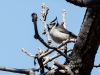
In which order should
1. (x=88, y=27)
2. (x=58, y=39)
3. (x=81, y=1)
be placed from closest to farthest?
(x=81, y=1)
(x=88, y=27)
(x=58, y=39)

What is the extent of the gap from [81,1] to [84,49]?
3.17 feet

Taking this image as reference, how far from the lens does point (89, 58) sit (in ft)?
7.25

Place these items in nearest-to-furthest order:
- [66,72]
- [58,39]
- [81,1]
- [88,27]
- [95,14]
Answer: [81,1], [95,14], [88,27], [66,72], [58,39]

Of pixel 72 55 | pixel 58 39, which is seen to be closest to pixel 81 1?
pixel 72 55

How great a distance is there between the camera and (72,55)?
7.79 ft

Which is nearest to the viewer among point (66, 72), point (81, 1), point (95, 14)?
point (81, 1)

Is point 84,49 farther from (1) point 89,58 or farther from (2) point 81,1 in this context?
(2) point 81,1

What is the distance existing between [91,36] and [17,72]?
0.75m

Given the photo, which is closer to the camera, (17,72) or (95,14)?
(95,14)

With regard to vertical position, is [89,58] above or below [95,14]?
below

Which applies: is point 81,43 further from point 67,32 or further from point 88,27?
point 67,32

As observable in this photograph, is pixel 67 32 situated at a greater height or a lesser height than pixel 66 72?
greater

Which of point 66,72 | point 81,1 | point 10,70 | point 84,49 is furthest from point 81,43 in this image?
point 81,1

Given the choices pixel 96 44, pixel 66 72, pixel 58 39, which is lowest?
pixel 66 72
